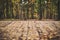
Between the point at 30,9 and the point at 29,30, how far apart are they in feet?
1.24

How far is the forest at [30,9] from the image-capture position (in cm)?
178

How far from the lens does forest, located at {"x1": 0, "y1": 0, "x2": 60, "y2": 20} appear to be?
1777 mm

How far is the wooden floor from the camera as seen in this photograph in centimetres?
139

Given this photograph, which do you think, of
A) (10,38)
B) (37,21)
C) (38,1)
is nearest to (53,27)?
(37,21)

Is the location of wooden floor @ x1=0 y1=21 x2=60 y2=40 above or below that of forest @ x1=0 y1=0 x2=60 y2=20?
below

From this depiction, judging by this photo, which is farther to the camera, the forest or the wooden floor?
the forest

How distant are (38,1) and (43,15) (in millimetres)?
169

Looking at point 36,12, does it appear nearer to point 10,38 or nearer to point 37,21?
point 37,21

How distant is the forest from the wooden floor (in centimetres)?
8

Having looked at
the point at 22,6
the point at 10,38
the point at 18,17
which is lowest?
the point at 10,38

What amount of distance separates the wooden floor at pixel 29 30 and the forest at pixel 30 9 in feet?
0.25

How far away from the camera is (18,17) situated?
1.81 meters

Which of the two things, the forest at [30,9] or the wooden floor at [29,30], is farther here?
the forest at [30,9]

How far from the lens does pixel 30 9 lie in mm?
1849
